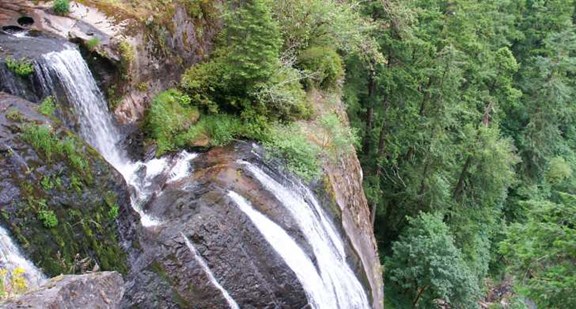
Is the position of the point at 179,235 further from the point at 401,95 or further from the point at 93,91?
the point at 401,95

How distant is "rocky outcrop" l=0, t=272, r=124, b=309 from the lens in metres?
3.74

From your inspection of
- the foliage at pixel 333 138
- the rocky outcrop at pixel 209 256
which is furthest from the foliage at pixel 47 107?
the foliage at pixel 333 138

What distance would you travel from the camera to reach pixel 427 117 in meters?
17.1

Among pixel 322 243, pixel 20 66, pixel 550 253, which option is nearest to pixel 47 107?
pixel 20 66

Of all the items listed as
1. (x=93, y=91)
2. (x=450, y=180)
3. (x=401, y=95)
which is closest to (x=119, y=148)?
(x=93, y=91)

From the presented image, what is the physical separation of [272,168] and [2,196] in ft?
14.8

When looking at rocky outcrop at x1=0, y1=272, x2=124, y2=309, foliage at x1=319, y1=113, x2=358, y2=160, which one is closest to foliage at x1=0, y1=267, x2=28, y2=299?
rocky outcrop at x1=0, y1=272, x2=124, y2=309

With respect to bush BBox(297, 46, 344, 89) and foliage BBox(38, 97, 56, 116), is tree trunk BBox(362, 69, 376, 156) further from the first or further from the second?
foliage BBox(38, 97, 56, 116)

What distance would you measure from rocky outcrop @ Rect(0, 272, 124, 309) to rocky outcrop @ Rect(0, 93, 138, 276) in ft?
6.94

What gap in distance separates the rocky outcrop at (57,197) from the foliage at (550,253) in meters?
6.25

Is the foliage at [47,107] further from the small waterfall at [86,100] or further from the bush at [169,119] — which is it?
the bush at [169,119]

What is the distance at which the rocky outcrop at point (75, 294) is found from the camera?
147 inches

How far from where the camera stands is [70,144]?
700 cm

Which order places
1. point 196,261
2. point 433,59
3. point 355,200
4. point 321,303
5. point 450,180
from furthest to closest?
point 450,180 < point 433,59 < point 355,200 < point 321,303 < point 196,261
